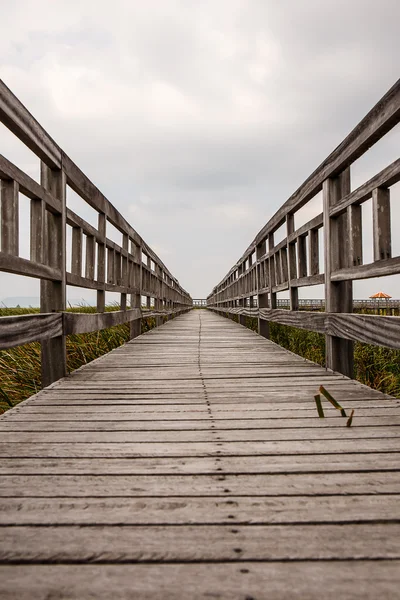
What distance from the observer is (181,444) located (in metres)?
1.66

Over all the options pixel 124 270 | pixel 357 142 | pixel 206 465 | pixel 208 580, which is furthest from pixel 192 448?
pixel 124 270

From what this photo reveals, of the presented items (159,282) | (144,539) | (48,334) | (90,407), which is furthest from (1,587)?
(159,282)

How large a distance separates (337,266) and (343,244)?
15 centimetres

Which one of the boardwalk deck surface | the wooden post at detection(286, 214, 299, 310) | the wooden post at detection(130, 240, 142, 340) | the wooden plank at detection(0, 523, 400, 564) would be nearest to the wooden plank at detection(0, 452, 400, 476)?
the boardwalk deck surface

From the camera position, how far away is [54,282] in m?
3.04

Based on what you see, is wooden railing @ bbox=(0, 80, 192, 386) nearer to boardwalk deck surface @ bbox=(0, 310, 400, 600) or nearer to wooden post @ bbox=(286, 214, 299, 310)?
boardwalk deck surface @ bbox=(0, 310, 400, 600)

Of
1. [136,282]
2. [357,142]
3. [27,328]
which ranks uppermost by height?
[357,142]

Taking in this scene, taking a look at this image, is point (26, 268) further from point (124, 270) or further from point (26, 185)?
point (124, 270)

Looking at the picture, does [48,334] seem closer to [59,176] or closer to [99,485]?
[59,176]

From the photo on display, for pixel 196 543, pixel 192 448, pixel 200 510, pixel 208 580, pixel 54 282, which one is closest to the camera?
pixel 208 580

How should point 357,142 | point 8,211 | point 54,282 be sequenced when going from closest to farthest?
1. point 8,211
2. point 357,142
3. point 54,282

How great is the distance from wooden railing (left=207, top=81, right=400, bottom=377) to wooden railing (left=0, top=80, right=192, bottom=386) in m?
1.71

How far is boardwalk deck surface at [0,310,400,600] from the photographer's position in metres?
0.88

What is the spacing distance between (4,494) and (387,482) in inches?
41.7
